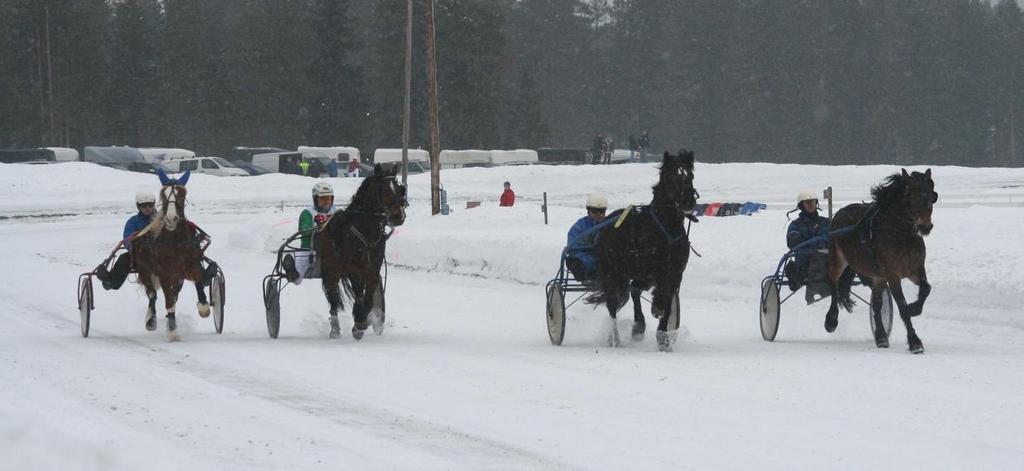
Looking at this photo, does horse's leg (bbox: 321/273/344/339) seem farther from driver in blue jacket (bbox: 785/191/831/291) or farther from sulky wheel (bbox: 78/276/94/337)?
driver in blue jacket (bbox: 785/191/831/291)

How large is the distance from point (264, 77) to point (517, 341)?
252ft

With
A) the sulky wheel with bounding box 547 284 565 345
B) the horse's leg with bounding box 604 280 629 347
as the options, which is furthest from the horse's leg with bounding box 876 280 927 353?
the sulky wheel with bounding box 547 284 565 345

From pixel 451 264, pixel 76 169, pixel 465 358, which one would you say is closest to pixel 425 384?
pixel 465 358

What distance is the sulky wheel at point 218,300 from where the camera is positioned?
49.9 ft

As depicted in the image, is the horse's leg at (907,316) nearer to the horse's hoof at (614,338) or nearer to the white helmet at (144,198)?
the horse's hoof at (614,338)

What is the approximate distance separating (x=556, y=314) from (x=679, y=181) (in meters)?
2.00

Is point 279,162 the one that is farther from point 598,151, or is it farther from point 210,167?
point 598,151

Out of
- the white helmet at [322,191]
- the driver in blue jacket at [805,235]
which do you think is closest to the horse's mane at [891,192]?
the driver in blue jacket at [805,235]

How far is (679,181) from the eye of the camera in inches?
514

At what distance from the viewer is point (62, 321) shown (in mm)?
16828

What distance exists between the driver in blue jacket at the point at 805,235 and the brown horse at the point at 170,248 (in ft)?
20.6

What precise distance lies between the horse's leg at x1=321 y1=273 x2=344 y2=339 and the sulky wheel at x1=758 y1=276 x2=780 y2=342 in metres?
4.50

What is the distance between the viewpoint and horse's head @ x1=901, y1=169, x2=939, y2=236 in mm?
13031

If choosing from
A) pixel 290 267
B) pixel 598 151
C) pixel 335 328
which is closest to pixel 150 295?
pixel 290 267
